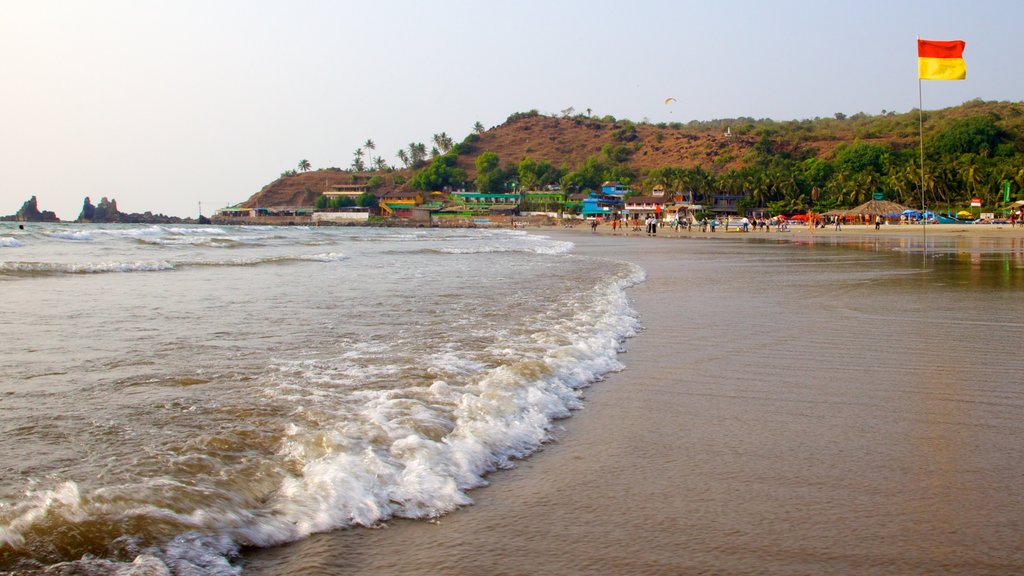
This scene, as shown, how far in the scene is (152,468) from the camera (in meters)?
3.59

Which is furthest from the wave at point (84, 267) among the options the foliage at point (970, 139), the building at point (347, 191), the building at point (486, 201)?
the building at point (347, 191)

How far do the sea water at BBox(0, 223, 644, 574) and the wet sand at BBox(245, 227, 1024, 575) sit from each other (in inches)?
10.2

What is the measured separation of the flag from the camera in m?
23.3

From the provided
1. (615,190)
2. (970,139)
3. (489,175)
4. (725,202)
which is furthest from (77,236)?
(489,175)

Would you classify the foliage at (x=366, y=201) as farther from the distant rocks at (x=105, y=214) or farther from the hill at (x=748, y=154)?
→ the distant rocks at (x=105, y=214)

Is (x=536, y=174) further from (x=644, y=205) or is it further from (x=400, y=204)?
(x=644, y=205)

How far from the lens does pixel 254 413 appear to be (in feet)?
15.2

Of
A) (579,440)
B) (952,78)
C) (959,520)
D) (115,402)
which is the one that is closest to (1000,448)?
(959,520)

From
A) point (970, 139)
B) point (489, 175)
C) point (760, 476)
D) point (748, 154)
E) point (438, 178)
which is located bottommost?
point (760, 476)

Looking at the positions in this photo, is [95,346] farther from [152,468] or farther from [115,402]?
[152,468]

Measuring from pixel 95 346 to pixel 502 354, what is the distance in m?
3.59

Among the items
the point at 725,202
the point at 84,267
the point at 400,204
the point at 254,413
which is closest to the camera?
the point at 254,413

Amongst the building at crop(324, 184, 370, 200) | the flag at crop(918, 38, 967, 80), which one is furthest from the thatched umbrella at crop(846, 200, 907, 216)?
the building at crop(324, 184, 370, 200)

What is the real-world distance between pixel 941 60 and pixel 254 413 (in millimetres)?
24824
